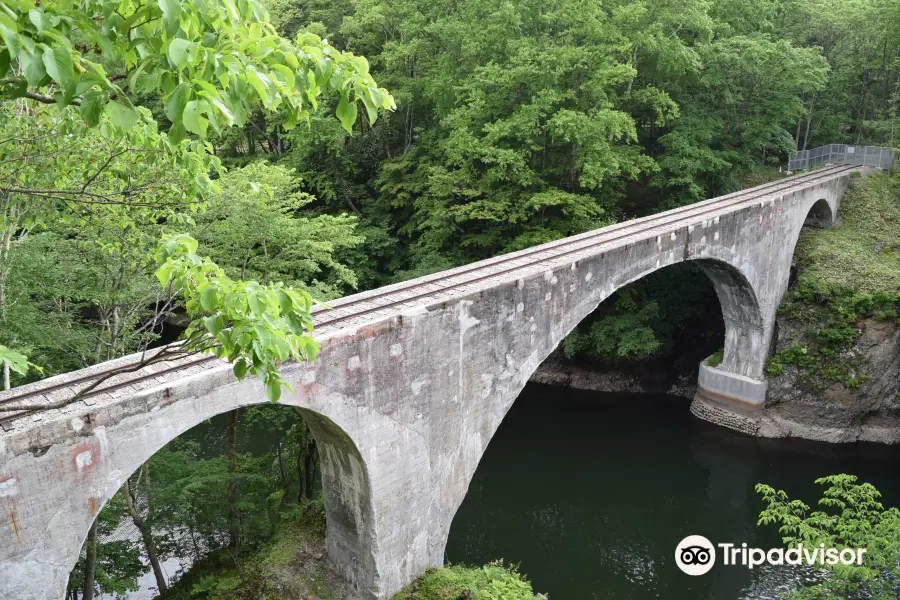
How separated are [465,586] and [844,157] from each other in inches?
1029

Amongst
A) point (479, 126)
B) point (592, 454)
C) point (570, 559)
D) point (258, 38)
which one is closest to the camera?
point (258, 38)

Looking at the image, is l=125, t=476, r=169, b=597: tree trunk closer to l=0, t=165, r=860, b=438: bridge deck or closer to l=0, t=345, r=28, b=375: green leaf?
l=0, t=165, r=860, b=438: bridge deck

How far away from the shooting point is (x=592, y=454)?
19688 millimetres

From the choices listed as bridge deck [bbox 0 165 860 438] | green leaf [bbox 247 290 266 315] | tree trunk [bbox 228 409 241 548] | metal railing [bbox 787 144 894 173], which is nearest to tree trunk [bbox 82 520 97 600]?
tree trunk [bbox 228 409 241 548]

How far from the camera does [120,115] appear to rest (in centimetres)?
294

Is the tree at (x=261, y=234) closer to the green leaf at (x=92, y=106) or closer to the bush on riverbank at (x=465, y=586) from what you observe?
the bush on riverbank at (x=465, y=586)

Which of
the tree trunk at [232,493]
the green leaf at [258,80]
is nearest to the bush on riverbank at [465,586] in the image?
the tree trunk at [232,493]

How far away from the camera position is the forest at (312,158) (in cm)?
342

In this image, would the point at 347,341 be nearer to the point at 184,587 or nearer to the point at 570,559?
the point at 184,587

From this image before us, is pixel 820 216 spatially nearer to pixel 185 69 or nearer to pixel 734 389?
pixel 734 389

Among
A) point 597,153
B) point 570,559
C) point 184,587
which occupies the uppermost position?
point 597,153

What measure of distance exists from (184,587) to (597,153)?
15158 mm

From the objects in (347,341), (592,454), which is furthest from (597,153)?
(347,341)

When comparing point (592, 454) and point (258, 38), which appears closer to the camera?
point (258, 38)
